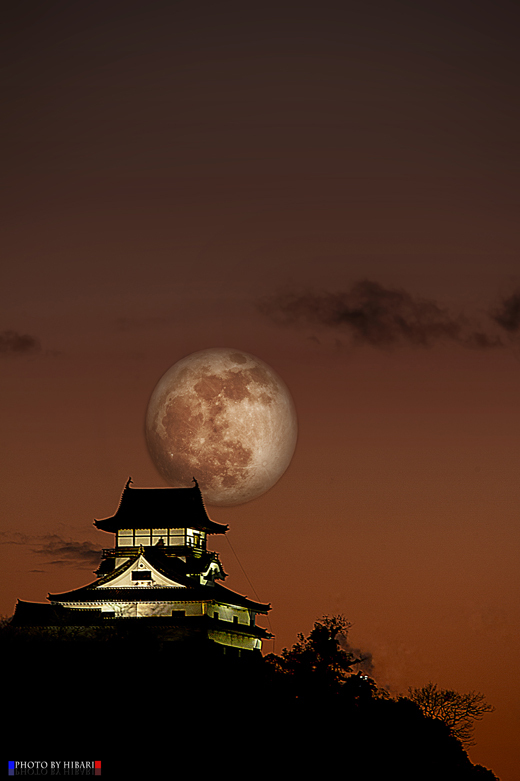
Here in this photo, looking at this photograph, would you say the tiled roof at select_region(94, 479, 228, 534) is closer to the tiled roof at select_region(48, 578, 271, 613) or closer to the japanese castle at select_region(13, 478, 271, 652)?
the japanese castle at select_region(13, 478, 271, 652)

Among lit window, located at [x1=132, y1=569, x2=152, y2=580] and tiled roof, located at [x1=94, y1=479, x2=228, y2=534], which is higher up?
tiled roof, located at [x1=94, y1=479, x2=228, y2=534]

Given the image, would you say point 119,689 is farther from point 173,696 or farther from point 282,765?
point 282,765

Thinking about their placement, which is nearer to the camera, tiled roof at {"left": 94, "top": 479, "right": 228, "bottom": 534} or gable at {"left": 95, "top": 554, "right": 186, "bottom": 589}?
gable at {"left": 95, "top": 554, "right": 186, "bottom": 589}

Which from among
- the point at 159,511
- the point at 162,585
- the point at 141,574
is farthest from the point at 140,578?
the point at 159,511

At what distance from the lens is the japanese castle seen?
8488 centimetres

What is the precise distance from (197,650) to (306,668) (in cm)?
921

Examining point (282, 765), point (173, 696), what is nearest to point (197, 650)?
point (173, 696)

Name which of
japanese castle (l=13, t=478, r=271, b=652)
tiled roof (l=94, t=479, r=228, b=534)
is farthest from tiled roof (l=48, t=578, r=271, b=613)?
tiled roof (l=94, t=479, r=228, b=534)

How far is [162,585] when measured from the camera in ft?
282

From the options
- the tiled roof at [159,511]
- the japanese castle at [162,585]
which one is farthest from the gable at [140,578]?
the tiled roof at [159,511]

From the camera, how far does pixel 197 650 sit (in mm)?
82938

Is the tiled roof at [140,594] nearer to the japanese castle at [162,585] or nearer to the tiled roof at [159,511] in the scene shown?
the japanese castle at [162,585]

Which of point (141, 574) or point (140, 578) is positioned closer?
point (140, 578)

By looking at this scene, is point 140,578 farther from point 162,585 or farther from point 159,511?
point 159,511
